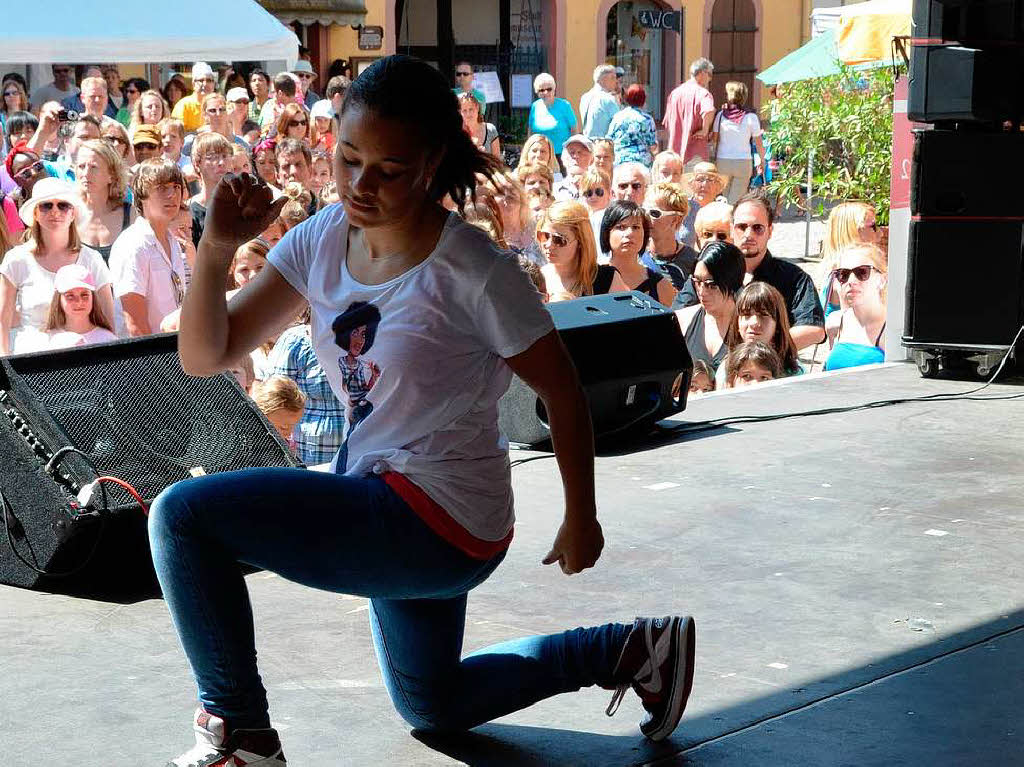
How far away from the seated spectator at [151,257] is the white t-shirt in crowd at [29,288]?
9.0 inches

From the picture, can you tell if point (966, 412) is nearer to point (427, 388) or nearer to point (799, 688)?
A: point (799, 688)

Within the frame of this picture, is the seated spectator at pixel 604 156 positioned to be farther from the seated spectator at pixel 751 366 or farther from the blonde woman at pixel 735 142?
the seated spectator at pixel 751 366

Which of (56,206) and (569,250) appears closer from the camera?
(56,206)

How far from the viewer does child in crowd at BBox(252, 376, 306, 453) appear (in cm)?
597

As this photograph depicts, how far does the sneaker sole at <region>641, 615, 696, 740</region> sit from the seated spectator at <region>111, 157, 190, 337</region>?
4.49 m

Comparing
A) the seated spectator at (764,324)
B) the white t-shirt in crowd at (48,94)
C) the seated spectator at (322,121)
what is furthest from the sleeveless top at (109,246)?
the white t-shirt in crowd at (48,94)

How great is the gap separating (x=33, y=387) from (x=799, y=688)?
247cm

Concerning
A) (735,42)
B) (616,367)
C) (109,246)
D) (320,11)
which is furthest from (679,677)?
(735,42)

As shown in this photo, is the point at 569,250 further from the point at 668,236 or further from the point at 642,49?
the point at 642,49

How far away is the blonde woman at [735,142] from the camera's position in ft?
54.3

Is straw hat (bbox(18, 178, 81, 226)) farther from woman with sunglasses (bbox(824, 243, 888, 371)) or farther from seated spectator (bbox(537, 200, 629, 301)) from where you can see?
woman with sunglasses (bbox(824, 243, 888, 371))

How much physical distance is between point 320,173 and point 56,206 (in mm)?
4091

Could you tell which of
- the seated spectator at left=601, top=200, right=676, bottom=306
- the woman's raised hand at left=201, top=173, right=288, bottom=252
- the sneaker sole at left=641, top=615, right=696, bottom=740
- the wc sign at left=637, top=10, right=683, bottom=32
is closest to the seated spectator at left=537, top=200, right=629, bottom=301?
the seated spectator at left=601, top=200, right=676, bottom=306

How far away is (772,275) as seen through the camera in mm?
8242
